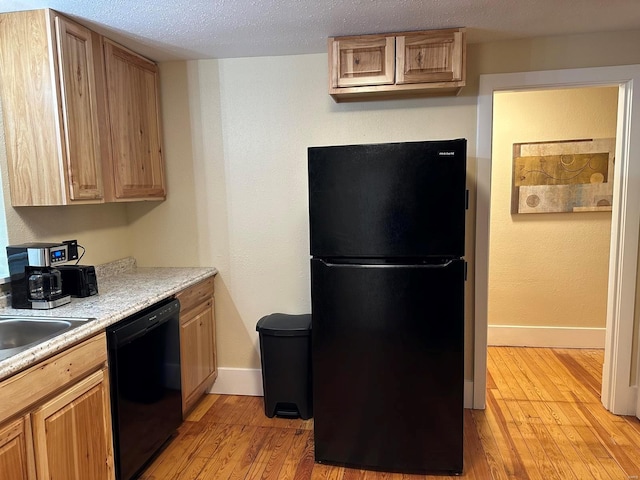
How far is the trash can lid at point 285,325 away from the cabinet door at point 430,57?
4.97ft

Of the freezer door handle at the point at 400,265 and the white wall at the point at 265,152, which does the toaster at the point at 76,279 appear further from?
the freezer door handle at the point at 400,265

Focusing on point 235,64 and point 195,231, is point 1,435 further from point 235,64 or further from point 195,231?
point 235,64

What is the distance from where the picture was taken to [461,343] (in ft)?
6.93

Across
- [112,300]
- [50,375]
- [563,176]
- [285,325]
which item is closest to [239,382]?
[285,325]

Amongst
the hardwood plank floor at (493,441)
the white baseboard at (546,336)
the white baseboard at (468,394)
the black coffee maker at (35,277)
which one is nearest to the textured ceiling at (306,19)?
the black coffee maker at (35,277)

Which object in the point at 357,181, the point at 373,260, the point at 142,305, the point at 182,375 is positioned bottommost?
the point at 182,375

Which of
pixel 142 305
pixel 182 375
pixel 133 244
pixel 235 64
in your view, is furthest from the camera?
pixel 133 244

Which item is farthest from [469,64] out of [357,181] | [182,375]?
[182,375]

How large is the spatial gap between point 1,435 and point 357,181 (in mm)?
1632

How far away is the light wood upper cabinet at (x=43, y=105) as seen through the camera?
6.61ft

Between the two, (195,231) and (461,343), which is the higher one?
(195,231)

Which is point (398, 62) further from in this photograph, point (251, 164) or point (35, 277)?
point (35, 277)

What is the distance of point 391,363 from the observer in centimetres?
216

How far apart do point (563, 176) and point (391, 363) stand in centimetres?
252
